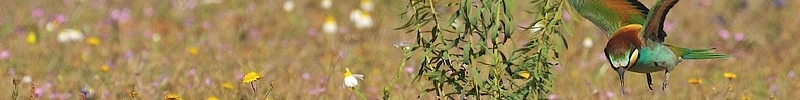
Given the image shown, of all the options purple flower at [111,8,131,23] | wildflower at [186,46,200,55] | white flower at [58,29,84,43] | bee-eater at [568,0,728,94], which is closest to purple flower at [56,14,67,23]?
purple flower at [111,8,131,23]

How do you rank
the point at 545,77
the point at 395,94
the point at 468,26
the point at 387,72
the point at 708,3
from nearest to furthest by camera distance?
1. the point at 468,26
2. the point at 545,77
3. the point at 395,94
4. the point at 387,72
5. the point at 708,3

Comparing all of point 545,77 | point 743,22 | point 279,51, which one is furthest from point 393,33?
point 545,77

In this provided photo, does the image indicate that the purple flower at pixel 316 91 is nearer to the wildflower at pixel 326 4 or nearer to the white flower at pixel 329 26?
the white flower at pixel 329 26

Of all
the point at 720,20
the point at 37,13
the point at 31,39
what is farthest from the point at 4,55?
the point at 720,20

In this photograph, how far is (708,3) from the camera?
6344mm

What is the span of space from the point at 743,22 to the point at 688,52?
10.0ft

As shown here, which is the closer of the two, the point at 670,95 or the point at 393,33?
the point at 670,95

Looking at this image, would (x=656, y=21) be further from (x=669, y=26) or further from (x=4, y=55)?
(x=669, y=26)

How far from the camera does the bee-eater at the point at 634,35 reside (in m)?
2.68

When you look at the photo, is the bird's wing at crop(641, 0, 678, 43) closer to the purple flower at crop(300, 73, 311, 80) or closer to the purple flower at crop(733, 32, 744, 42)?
the purple flower at crop(300, 73, 311, 80)

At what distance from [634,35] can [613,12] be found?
0.53 feet

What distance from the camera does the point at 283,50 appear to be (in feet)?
17.1

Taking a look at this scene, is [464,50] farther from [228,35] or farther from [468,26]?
[228,35]

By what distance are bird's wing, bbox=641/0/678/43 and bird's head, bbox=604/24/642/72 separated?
2 cm
